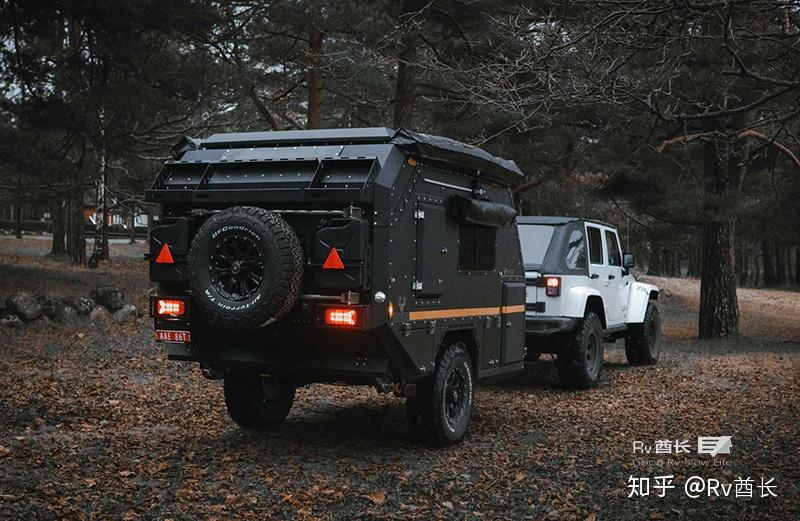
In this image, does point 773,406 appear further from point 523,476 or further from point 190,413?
point 190,413

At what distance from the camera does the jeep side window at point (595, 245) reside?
12164 mm

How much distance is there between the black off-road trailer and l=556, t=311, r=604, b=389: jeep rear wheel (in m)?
2.99

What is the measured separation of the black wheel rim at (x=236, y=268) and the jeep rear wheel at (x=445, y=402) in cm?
192

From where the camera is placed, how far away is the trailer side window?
833 centimetres

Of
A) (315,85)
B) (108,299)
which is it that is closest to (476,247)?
(108,299)

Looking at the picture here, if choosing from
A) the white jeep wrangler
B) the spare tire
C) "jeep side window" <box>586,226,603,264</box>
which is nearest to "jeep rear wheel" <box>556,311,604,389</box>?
the white jeep wrangler

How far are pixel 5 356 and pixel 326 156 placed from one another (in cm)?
727

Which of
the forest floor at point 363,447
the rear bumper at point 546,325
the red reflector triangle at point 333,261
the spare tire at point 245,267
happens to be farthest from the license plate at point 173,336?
the rear bumper at point 546,325

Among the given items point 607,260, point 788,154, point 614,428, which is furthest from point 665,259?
point 614,428

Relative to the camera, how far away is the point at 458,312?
322 inches

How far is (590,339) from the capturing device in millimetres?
11703

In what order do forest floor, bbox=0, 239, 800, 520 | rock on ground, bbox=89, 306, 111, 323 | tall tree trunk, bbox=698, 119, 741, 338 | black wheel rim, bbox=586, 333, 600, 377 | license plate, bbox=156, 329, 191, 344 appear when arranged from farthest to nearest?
tall tree trunk, bbox=698, 119, 741, 338
rock on ground, bbox=89, 306, 111, 323
black wheel rim, bbox=586, 333, 600, 377
license plate, bbox=156, 329, 191, 344
forest floor, bbox=0, 239, 800, 520

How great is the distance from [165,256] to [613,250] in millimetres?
7675

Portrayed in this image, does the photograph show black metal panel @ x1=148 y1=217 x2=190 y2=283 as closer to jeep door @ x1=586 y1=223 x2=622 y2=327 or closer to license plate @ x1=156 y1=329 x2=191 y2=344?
license plate @ x1=156 y1=329 x2=191 y2=344
